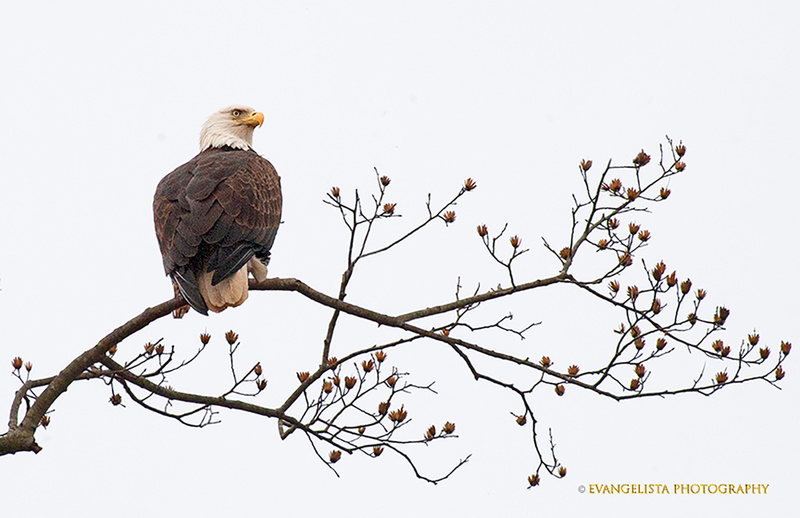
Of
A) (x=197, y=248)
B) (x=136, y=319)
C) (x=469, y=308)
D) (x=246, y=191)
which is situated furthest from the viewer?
(x=246, y=191)

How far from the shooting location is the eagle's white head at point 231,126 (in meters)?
6.13

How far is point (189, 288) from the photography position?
14.2 ft

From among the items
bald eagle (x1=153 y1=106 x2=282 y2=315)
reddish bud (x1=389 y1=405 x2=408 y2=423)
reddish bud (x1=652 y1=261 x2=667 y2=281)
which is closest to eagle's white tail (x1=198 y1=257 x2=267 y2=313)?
bald eagle (x1=153 y1=106 x2=282 y2=315)

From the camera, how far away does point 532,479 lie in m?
4.10

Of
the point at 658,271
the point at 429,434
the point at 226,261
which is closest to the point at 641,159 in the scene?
the point at 658,271

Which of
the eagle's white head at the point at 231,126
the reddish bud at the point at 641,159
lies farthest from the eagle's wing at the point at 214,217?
the reddish bud at the point at 641,159

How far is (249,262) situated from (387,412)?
1.35 meters

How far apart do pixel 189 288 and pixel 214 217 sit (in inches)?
17.1

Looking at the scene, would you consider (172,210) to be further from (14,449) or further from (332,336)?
(14,449)

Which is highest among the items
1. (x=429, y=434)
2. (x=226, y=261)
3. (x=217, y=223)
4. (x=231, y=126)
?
(x=231, y=126)

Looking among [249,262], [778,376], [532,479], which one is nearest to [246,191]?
[249,262]

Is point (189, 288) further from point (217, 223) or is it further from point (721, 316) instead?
point (721, 316)

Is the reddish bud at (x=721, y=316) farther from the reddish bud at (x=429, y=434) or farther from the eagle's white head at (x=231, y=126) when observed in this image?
the eagle's white head at (x=231, y=126)

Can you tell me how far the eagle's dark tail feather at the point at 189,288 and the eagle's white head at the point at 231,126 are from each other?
185cm
